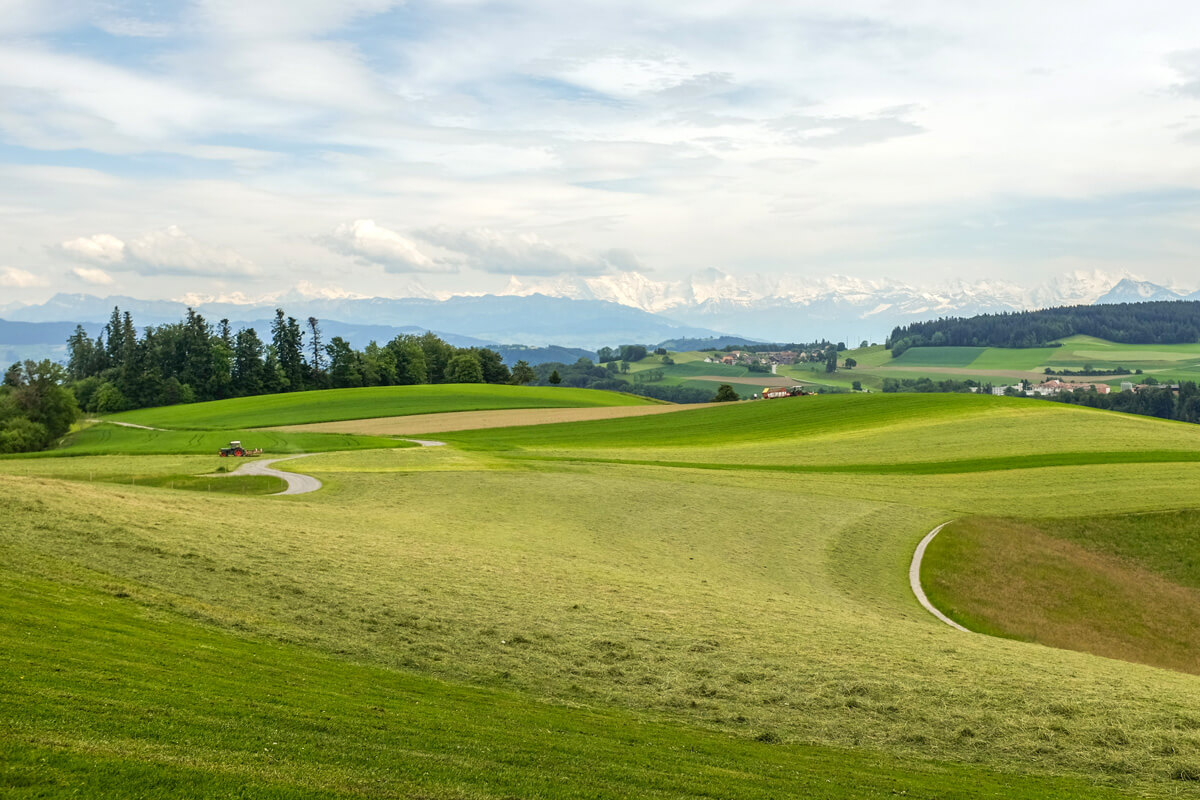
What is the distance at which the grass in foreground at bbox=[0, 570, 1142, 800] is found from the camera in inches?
406

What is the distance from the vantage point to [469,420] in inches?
4040

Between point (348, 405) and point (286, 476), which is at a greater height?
point (348, 405)

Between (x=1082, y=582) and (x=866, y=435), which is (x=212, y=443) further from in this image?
A: (x=1082, y=582)

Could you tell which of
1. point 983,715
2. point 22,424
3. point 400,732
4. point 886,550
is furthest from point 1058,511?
point 22,424

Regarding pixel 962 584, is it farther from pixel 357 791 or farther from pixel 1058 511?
pixel 357 791

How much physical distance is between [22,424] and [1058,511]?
331 ft

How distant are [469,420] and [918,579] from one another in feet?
234

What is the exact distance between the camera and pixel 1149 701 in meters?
21.1

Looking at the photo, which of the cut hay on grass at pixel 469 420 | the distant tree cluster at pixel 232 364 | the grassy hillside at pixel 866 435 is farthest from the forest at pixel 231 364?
the grassy hillside at pixel 866 435

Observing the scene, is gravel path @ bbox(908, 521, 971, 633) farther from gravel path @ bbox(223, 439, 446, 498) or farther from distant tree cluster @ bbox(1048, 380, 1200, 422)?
distant tree cluster @ bbox(1048, 380, 1200, 422)

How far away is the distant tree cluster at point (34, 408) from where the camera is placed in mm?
88062

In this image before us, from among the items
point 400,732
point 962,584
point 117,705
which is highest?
point 117,705

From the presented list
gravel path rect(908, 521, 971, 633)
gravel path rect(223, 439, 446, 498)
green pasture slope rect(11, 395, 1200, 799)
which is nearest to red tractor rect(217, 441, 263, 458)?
gravel path rect(223, 439, 446, 498)

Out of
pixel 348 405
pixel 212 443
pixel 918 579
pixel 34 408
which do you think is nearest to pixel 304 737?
pixel 918 579
